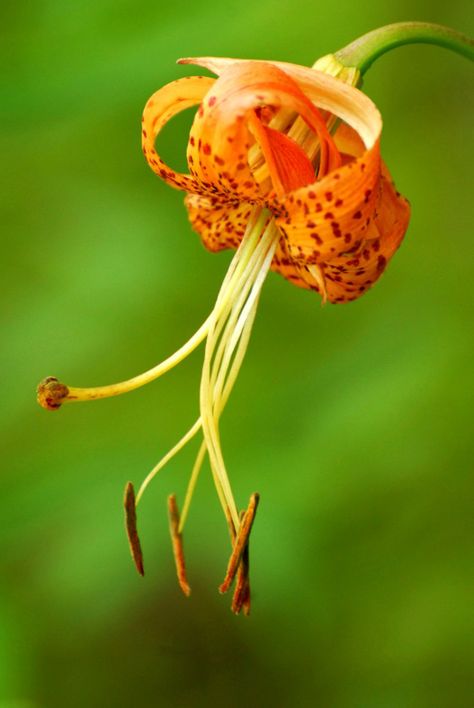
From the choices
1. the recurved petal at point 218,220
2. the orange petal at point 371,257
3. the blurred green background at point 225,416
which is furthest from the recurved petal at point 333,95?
the blurred green background at point 225,416

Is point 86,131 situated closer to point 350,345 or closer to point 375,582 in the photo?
point 350,345

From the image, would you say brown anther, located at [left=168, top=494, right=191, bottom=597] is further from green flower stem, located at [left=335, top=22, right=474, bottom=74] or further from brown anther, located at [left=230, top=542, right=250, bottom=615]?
green flower stem, located at [left=335, top=22, right=474, bottom=74]

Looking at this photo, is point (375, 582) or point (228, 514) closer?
point (228, 514)

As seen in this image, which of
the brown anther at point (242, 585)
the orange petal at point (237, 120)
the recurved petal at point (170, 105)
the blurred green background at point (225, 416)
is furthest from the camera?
the blurred green background at point (225, 416)

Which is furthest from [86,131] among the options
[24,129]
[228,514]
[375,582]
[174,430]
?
[228,514]

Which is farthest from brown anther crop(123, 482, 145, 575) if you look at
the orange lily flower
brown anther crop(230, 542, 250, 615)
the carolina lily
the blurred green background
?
the blurred green background

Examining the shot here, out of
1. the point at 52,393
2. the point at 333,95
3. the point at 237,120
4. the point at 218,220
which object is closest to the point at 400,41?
the point at 333,95

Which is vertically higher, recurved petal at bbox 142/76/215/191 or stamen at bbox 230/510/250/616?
recurved petal at bbox 142/76/215/191

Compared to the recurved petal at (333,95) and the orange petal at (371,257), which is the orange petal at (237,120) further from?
the orange petal at (371,257)
